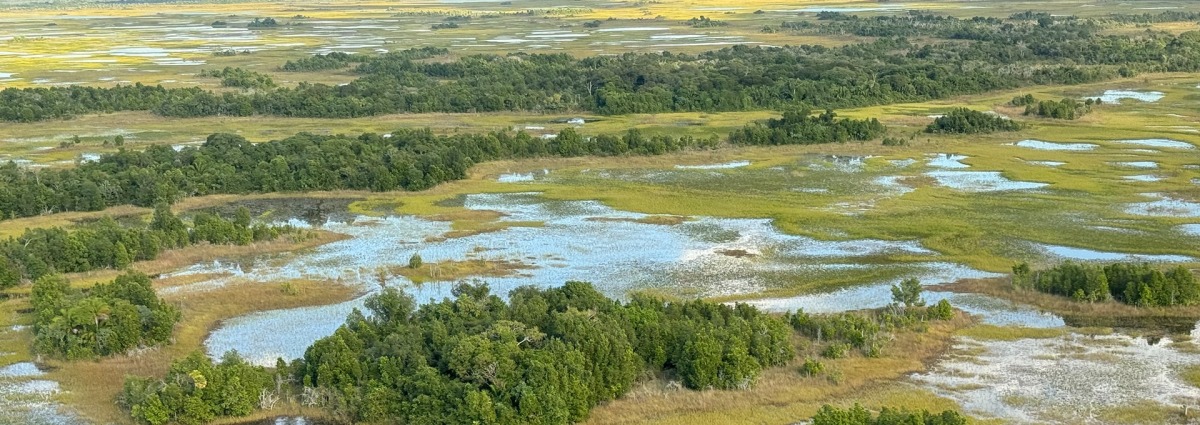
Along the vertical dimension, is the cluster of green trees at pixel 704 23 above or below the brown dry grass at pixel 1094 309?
below

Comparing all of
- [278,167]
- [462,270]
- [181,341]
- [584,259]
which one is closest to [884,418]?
[584,259]

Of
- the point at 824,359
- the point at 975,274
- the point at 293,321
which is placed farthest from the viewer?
the point at 975,274

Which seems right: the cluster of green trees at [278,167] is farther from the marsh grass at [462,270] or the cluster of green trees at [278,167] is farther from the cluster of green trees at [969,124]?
the cluster of green trees at [969,124]

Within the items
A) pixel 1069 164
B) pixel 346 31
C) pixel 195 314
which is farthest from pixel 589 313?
pixel 346 31

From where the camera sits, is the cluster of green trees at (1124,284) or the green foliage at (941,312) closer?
the green foliage at (941,312)

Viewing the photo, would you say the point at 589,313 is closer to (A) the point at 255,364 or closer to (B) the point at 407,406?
(B) the point at 407,406

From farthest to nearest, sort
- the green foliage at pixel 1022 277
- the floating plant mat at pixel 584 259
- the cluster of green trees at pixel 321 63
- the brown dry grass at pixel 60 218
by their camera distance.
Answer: the cluster of green trees at pixel 321 63 → the brown dry grass at pixel 60 218 → the floating plant mat at pixel 584 259 → the green foliage at pixel 1022 277

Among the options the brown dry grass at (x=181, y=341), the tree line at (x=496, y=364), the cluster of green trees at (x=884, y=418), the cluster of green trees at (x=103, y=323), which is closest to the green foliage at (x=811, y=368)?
the tree line at (x=496, y=364)
